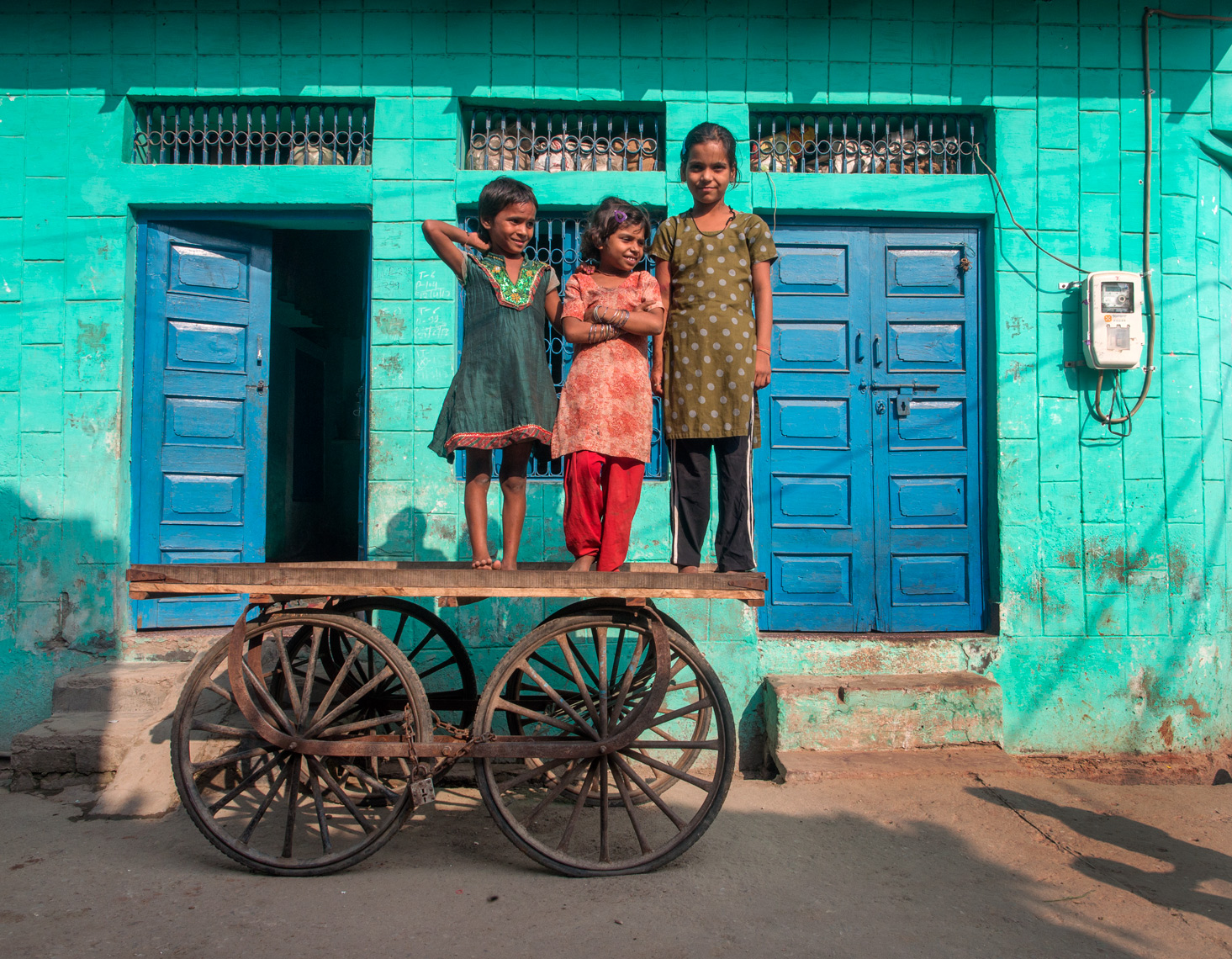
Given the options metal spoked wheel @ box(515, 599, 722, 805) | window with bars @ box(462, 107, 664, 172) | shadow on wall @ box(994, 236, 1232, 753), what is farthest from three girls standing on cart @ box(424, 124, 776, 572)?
shadow on wall @ box(994, 236, 1232, 753)

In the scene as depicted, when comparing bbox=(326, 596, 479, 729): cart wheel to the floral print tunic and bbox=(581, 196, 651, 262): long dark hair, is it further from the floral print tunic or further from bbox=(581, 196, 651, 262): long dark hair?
bbox=(581, 196, 651, 262): long dark hair

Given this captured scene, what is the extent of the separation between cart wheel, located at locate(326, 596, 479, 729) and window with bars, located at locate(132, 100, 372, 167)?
260 cm

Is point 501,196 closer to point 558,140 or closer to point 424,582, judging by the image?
point 424,582

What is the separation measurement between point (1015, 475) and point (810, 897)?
2733 millimetres

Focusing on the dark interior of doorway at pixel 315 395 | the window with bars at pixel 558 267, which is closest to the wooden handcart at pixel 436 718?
the window with bars at pixel 558 267

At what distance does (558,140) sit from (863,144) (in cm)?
175

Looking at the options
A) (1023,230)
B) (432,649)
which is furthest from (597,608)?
(1023,230)

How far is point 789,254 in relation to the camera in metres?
4.55

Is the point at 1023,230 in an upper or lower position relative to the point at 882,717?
upper

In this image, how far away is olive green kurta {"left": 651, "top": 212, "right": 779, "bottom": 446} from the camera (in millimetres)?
3121

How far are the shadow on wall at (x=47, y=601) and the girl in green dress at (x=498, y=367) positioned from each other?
2.48 metres

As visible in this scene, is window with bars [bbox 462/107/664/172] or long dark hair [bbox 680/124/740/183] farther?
window with bars [bbox 462/107/664/172]

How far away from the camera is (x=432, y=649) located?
417 centimetres

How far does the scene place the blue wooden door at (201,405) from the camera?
449cm
